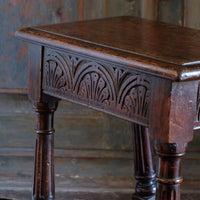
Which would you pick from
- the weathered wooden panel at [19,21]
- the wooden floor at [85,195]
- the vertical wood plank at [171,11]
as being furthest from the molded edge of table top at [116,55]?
the wooden floor at [85,195]

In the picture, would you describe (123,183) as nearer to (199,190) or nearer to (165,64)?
(199,190)

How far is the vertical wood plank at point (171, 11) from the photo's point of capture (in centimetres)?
237

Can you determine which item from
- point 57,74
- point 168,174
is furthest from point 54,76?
point 168,174

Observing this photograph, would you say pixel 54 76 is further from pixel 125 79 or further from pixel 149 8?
pixel 149 8

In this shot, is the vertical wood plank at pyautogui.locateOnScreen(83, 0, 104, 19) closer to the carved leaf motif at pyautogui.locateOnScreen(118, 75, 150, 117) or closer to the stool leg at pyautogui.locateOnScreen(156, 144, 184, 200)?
the carved leaf motif at pyautogui.locateOnScreen(118, 75, 150, 117)

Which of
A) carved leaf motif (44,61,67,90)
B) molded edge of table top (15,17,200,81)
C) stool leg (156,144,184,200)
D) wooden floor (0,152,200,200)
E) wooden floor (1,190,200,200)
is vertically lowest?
wooden floor (1,190,200,200)

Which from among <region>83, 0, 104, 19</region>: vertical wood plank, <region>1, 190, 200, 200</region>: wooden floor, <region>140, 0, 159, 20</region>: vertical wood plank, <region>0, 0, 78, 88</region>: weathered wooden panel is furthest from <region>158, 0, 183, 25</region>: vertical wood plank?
<region>1, 190, 200, 200</region>: wooden floor

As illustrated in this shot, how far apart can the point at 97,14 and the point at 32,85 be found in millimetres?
781

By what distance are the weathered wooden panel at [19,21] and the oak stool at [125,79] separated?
1.70 ft

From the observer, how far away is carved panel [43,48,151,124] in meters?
1.36

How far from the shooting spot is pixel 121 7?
2395 millimetres

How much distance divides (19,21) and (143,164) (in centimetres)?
86

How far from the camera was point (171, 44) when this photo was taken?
1.49m

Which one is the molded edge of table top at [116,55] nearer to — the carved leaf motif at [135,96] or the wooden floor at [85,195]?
the carved leaf motif at [135,96]
